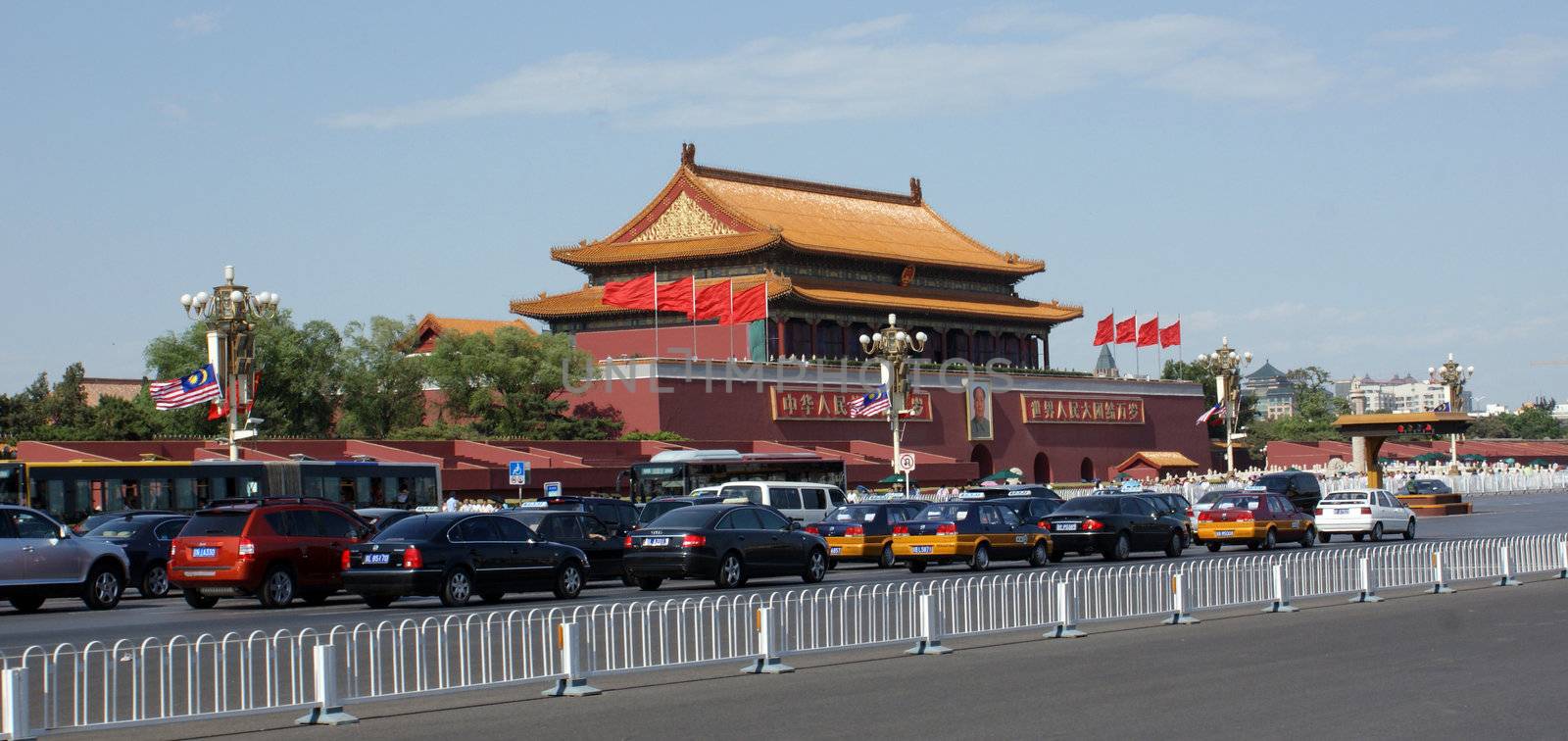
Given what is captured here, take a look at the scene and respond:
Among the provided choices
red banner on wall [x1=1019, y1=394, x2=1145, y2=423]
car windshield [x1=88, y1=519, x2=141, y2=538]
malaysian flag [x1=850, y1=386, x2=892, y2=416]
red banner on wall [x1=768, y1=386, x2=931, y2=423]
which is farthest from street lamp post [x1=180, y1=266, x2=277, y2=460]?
red banner on wall [x1=1019, y1=394, x2=1145, y2=423]

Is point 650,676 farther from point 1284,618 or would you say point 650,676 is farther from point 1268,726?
point 1284,618

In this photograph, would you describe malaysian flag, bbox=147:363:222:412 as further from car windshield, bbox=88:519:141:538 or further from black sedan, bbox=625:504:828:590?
black sedan, bbox=625:504:828:590

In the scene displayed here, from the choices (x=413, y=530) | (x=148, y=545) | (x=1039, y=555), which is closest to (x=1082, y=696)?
(x=413, y=530)

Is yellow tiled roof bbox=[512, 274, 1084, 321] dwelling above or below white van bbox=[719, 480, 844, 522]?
above

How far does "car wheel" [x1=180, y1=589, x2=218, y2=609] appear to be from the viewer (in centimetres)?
2247

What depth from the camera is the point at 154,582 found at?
25688 millimetres

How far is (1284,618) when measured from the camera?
61.7 ft

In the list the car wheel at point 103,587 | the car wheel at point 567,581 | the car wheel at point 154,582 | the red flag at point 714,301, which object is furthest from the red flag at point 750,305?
the car wheel at point 103,587

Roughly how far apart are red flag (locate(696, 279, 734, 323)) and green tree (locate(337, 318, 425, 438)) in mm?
10352

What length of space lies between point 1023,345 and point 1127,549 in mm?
47234

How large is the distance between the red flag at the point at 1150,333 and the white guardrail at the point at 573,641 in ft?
159

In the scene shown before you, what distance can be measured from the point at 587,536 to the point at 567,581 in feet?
7.34

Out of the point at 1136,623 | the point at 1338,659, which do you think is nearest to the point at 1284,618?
the point at 1136,623

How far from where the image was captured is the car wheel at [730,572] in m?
23.9
